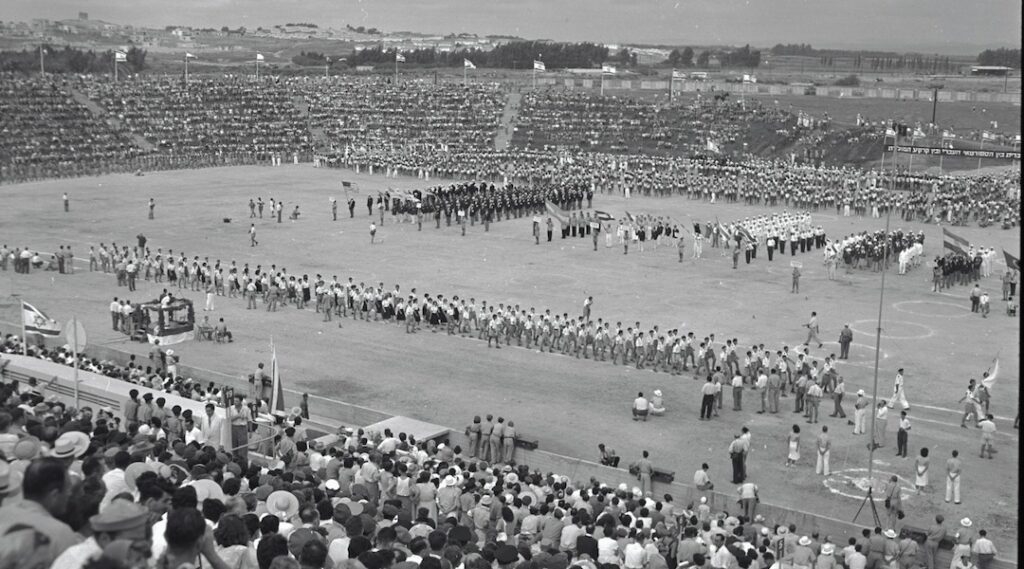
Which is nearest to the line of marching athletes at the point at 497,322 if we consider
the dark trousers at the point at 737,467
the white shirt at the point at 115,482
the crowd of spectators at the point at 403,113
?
the dark trousers at the point at 737,467

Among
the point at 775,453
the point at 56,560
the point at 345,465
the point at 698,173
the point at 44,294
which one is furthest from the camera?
the point at 698,173

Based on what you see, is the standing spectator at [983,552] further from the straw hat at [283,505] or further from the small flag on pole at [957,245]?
the small flag on pole at [957,245]

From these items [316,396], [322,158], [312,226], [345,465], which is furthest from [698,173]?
[345,465]

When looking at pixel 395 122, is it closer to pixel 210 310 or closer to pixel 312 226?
pixel 312 226

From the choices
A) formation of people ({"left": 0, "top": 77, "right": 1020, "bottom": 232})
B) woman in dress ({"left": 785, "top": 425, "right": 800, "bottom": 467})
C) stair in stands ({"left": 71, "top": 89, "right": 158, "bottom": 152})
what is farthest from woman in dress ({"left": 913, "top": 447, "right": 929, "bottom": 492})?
stair in stands ({"left": 71, "top": 89, "right": 158, "bottom": 152})

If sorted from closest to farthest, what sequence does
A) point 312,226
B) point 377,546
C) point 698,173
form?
point 377,546
point 312,226
point 698,173

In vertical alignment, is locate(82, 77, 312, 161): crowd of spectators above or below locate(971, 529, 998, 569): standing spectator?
above

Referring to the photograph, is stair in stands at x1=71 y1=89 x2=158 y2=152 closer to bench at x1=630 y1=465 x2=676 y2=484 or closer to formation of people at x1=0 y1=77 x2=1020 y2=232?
formation of people at x1=0 y1=77 x2=1020 y2=232

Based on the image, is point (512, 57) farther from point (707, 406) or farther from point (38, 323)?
point (707, 406)
